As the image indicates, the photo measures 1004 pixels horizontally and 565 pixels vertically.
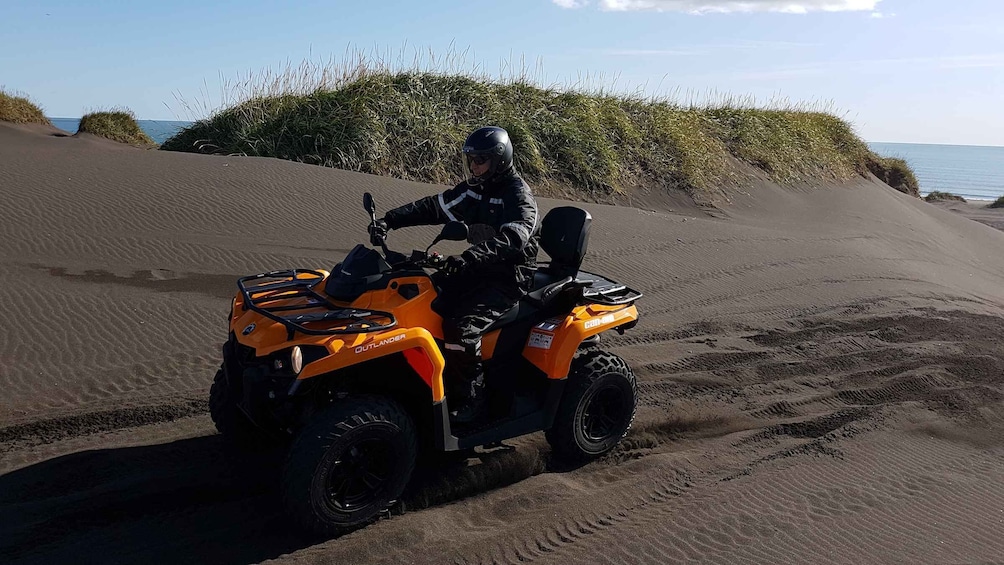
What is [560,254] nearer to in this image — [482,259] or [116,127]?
[482,259]

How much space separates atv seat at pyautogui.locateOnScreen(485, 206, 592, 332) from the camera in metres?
5.06

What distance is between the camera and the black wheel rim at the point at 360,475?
13.2 ft

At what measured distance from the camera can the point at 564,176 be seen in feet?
52.8

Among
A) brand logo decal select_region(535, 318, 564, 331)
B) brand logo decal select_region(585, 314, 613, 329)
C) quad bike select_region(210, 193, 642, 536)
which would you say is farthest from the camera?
brand logo decal select_region(585, 314, 613, 329)

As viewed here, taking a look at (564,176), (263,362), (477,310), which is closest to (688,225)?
(564,176)

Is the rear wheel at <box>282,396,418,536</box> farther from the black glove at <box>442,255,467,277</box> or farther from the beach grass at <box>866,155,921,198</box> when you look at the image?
the beach grass at <box>866,155,921,198</box>

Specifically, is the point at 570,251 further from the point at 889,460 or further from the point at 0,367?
the point at 0,367

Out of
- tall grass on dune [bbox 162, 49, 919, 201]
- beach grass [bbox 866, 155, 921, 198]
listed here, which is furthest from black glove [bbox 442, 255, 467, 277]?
beach grass [bbox 866, 155, 921, 198]

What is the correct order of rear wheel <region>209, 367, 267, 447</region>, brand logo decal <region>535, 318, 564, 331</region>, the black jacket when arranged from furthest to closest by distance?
brand logo decal <region>535, 318, 564, 331</region>
rear wheel <region>209, 367, 267, 447</region>
the black jacket

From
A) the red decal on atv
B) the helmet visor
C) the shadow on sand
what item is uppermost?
the helmet visor

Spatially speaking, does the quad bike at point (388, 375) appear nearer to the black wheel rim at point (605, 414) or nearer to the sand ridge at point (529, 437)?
the black wheel rim at point (605, 414)

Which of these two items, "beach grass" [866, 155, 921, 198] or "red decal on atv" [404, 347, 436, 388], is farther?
"beach grass" [866, 155, 921, 198]

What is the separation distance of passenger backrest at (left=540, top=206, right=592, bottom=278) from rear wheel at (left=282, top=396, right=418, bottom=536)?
1.60m

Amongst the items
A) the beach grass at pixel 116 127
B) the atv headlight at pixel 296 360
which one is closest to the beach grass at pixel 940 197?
the beach grass at pixel 116 127
